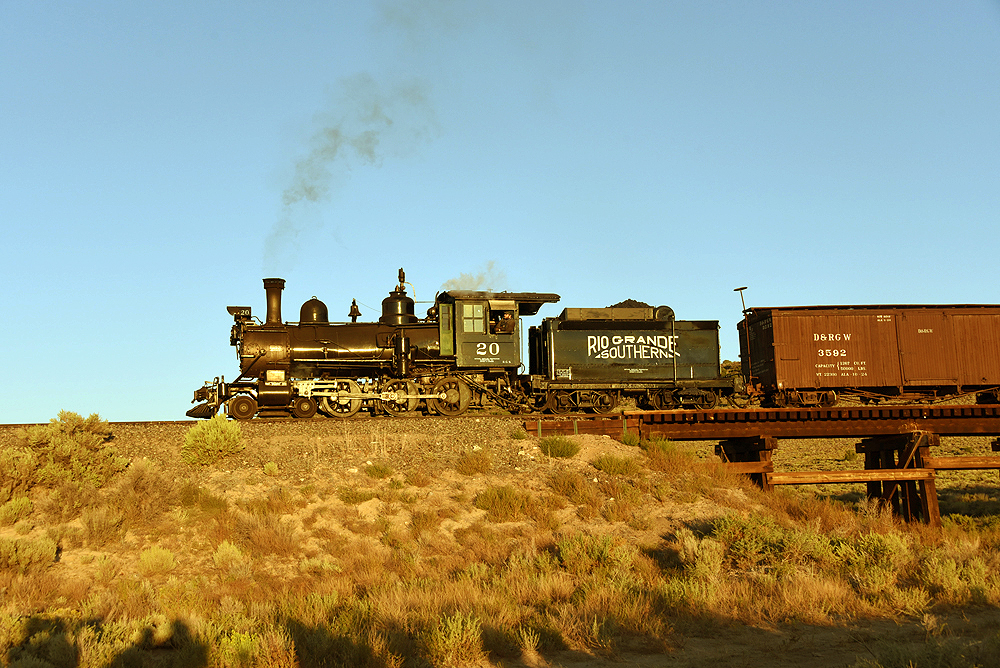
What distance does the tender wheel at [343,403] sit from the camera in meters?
19.8

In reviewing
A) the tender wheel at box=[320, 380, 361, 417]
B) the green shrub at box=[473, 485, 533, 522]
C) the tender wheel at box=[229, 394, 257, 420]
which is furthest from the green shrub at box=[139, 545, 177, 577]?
the tender wheel at box=[320, 380, 361, 417]

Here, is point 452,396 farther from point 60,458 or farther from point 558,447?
point 60,458

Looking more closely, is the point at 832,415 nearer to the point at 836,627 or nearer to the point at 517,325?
the point at 517,325

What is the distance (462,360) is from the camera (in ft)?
68.1

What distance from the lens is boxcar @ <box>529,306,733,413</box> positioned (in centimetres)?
2162

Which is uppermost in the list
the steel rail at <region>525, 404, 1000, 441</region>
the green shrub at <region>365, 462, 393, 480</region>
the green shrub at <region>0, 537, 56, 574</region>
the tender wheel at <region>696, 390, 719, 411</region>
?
the tender wheel at <region>696, 390, 719, 411</region>

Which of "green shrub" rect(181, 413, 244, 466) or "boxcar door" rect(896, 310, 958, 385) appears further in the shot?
"boxcar door" rect(896, 310, 958, 385)

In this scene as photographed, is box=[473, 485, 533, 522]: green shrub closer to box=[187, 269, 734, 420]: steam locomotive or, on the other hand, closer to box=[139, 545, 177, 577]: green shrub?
box=[187, 269, 734, 420]: steam locomotive

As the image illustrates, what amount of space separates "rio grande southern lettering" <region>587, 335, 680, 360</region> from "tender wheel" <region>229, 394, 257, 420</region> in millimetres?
9580

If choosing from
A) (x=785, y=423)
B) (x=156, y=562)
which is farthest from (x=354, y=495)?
(x=785, y=423)

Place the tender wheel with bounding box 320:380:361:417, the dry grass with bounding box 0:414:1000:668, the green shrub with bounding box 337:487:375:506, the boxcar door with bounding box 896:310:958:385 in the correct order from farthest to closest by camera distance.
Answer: the boxcar door with bounding box 896:310:958:385
the tender wheel with bounding box 320:380:361:417
the green shrub with bounding box 337:487:375:506
the dry grass with bounding box 0:414:1000:668

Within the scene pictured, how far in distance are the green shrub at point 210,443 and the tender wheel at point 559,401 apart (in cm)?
889

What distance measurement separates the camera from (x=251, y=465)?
53.0 feet

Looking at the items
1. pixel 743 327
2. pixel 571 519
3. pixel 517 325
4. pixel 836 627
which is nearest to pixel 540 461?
pixel 571 519
